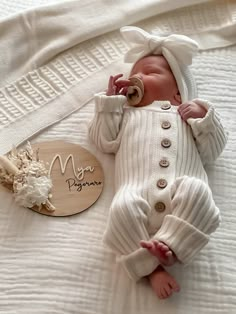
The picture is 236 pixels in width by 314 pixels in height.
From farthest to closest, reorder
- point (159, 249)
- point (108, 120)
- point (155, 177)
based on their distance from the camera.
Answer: point (108, 120) < point (155, 177) < point (159, 249)

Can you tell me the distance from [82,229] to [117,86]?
34 centimetres

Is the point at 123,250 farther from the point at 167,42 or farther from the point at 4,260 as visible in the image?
the point at 167,42

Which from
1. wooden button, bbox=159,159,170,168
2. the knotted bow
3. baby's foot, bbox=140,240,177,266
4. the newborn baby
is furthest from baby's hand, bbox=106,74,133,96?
baby's foot, bbox=140,240,177,266

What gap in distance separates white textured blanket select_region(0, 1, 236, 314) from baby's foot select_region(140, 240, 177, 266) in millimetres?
61

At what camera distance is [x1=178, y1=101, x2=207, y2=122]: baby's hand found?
3.77ft

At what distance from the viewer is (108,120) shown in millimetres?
1162

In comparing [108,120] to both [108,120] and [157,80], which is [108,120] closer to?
[108,120]

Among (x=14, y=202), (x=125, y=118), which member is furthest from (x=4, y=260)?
(x=125, y=118)

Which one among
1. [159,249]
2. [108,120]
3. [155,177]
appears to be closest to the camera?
[159,249]

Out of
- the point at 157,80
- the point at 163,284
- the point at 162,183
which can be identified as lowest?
the point at 163,284

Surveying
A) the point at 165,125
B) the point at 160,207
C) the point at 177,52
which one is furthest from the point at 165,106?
the point at 160,207

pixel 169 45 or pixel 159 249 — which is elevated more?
pixel 169 45

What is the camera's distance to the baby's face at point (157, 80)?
3.95 ft

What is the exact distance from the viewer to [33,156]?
3.84ft
